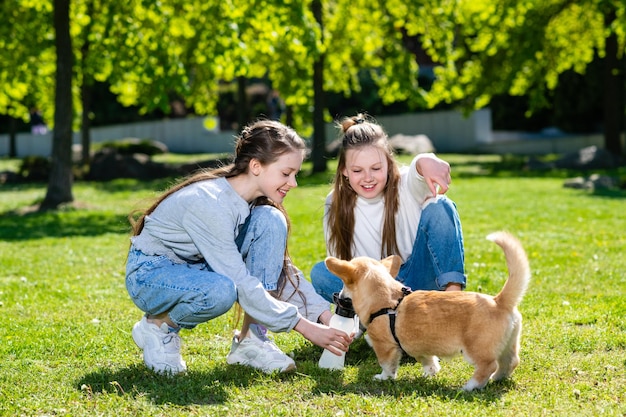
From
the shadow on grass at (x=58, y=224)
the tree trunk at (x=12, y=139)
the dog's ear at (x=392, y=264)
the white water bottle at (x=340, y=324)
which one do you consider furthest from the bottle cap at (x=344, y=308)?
the tree trunk at (x=12, y=139)

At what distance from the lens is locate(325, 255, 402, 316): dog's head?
4281 millimetres

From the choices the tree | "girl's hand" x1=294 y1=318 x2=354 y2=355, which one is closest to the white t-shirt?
"girl's hand" x1=294 y1=318 x2=354 y2=355

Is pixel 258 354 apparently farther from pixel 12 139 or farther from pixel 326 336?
pixel 12 139

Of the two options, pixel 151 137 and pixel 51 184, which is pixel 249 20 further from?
pixel 151 137

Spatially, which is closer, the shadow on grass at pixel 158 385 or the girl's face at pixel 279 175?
the shadow on grass at pixel 158 385

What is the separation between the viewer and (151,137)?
34125mm

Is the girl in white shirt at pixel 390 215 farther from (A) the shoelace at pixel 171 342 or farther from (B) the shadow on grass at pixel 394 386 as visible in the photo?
(A) the shoelace at pixel 171 342

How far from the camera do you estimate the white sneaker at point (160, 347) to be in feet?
14.5

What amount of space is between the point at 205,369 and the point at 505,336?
5.51 feet

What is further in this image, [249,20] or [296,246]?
[249,20]

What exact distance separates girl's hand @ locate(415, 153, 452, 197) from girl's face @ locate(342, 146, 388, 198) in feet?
0.89

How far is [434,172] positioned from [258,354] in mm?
1456

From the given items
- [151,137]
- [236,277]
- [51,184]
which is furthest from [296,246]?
[151,137]

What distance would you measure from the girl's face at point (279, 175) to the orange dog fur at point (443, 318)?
595 mm
